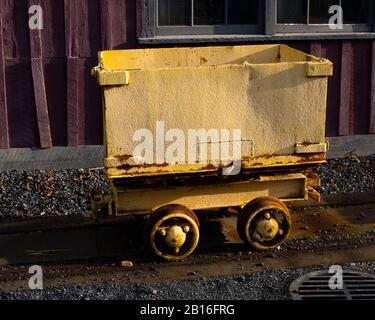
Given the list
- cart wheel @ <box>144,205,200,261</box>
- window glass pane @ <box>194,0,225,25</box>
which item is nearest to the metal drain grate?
cart wheel @ <box>144,205,200,261</box>

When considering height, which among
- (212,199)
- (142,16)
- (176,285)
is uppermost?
(142,16)

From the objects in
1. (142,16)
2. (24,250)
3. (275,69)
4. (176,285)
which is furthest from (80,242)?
(142,16)

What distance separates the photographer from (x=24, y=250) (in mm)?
6223

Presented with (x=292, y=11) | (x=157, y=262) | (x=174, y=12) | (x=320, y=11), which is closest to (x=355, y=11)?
(x=320, y=11)

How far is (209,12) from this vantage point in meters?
8.35

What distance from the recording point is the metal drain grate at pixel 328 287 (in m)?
5.29

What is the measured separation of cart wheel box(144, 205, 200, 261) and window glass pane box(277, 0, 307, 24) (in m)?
3.73

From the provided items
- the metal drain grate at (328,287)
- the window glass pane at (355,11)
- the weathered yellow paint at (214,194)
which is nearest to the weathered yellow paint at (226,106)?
the weathered yellow paint at (214,194)

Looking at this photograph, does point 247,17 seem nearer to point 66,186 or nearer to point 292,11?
point 292,11

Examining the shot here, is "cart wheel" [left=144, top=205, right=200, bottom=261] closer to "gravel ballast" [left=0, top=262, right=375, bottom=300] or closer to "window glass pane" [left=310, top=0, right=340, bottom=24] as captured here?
"gravel ballast" [left=0, top=262, right=375, bottom=300]

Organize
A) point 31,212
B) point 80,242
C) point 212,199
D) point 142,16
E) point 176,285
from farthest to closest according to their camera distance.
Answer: point 142,16 → point 31,212 → point 80,242 → point 212,199 → point 176,285

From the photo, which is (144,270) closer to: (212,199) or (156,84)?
(212,199)

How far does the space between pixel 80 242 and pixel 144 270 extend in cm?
91

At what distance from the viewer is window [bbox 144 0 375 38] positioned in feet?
27.1
